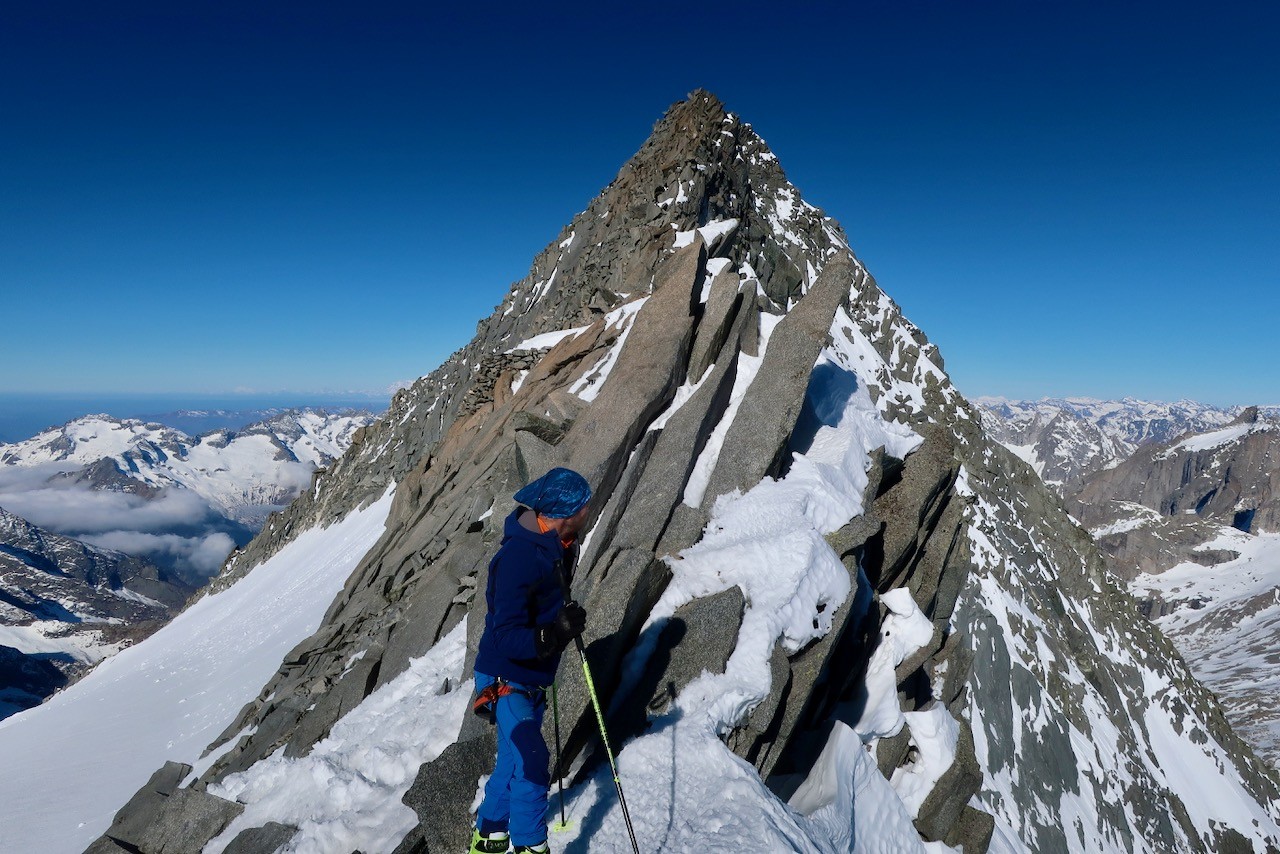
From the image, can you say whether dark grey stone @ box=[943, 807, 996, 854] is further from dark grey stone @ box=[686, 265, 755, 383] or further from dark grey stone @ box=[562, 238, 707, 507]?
dark grey stone @ box=[686, 265, 755, 383]

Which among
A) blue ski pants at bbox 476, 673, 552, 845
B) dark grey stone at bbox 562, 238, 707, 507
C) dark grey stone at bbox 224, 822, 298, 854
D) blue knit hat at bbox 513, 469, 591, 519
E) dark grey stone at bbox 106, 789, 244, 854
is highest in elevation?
dark grey stone at bbox 562, 238, 707, 507

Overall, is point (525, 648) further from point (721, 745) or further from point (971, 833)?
point (971, 833)

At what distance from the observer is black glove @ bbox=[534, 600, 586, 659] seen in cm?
627

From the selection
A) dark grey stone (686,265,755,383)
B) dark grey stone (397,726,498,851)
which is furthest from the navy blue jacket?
dark grey stone (686,265,755,383)

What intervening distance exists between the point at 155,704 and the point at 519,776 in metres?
27.4

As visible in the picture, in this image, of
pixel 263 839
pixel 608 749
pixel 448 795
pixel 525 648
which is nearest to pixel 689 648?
pixel 608 749

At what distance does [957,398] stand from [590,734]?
3033 inches

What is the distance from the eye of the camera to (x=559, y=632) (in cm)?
630

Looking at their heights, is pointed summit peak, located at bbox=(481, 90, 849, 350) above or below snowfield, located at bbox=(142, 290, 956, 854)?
above

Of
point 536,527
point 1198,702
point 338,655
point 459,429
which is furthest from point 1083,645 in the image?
point 536,527

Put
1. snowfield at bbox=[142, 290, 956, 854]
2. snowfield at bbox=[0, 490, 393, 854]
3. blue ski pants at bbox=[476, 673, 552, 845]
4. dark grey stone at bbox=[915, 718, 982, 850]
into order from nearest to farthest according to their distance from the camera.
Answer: blue ski pants at bbox=[476, 673, 552, 845] < snowfield at bbox=[142, 290, 956, 854] < dark grey stone at bbox=[915, 718, 982, 850] < snowfield at bbox=[0, 490, 393, 854]

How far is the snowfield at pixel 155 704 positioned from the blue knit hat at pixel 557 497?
17.1 meters

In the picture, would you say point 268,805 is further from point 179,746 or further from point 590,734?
point 179,746

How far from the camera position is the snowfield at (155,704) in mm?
17875
